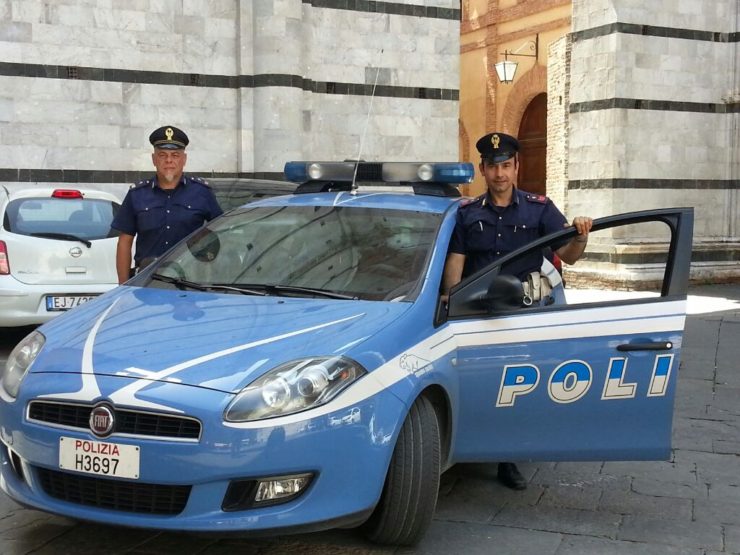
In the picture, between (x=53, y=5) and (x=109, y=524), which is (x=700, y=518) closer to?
(x=109, y=524)

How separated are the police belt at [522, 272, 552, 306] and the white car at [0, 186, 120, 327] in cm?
455

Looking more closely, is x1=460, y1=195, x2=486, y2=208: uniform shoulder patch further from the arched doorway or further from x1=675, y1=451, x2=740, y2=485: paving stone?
the arched doorway

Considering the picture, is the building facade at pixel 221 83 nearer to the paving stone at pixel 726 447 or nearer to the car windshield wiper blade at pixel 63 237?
the car windshield wiper blade at pixel 63 237

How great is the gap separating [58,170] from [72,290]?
14.0 feet

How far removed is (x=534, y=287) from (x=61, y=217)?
204 inches

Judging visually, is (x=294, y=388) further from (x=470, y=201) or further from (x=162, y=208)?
(x=162, y=208)

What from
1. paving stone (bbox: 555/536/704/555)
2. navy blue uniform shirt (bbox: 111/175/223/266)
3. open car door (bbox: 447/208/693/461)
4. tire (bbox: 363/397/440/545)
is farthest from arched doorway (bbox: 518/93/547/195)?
tire (bbox: 363/397/440/545)

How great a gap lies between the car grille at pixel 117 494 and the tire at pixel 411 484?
84 cm

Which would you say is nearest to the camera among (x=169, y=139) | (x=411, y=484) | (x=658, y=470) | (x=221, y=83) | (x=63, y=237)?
(x=411, y=484)

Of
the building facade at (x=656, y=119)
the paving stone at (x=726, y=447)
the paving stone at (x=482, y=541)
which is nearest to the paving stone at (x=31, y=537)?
the paving stone at (x=482, y=541)

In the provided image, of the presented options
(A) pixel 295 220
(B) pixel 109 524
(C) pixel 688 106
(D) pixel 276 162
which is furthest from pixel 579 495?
(C) pixel 688 106

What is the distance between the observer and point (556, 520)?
177 inches

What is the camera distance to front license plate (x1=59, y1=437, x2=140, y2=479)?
344 centimetres

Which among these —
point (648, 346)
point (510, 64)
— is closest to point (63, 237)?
point (648, 346)
